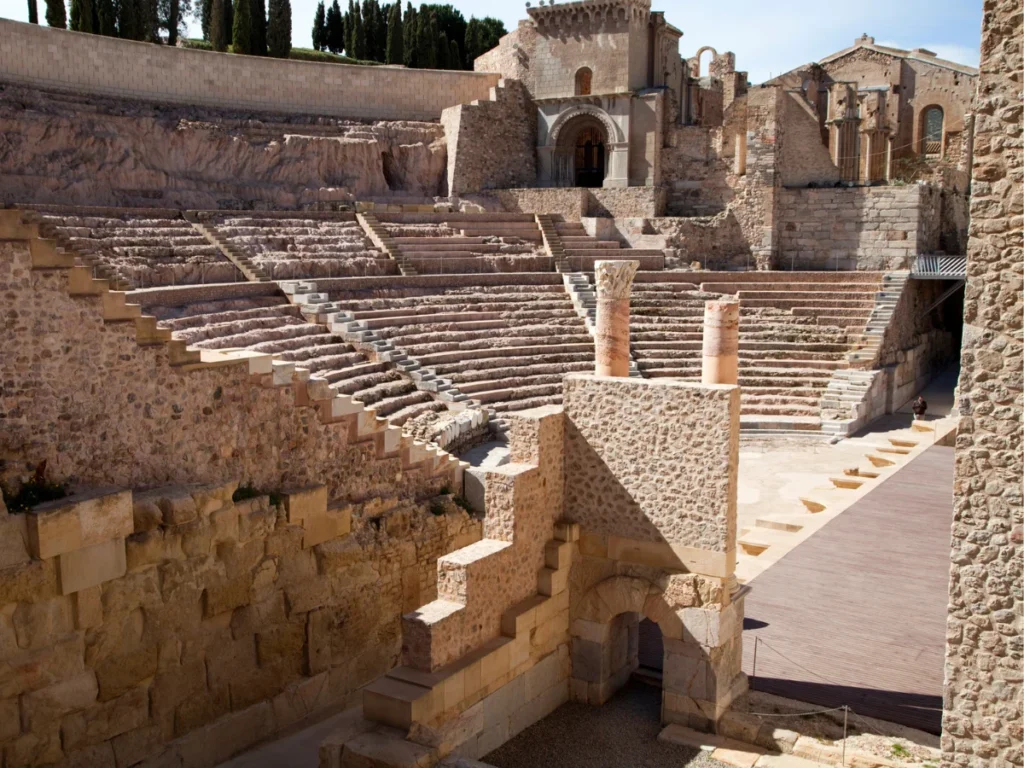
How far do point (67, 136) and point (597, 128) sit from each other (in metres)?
15.7

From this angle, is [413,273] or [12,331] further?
[413,273]

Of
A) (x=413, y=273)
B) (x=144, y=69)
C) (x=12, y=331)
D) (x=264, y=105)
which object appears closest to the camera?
(x=12, y=331)

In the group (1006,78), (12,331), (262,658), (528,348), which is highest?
(1006,78)

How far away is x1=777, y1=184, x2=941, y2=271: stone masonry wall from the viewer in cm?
2508

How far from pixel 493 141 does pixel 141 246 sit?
14192mm

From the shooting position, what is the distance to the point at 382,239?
77.1ft

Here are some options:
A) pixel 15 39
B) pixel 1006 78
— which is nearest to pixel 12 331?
pixel 1006 78

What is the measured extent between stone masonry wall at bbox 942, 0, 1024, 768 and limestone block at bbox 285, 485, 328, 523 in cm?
557

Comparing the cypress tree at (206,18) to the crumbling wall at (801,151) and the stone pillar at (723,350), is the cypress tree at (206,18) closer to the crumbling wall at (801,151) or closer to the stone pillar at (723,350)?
the crumbling wall at (801,151)

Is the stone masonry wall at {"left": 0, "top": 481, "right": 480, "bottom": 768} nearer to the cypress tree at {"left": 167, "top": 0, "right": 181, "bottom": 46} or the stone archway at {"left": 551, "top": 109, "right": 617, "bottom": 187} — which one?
the stone archway at {"left": 551, "top": 109, "right": 617, "bottom": 187}

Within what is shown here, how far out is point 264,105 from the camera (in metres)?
29.0

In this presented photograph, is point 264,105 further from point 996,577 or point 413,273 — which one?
point 996,577

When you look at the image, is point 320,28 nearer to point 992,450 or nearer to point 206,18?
point 206,18

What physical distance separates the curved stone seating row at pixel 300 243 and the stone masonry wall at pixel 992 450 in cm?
1644
